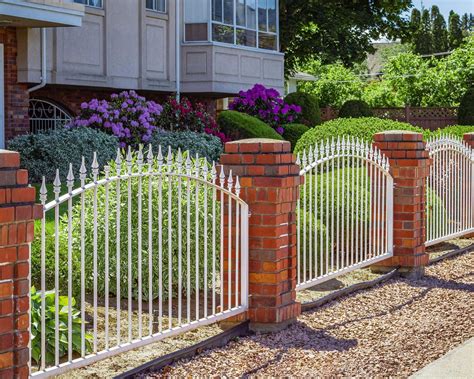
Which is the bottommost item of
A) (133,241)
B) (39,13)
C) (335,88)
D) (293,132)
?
(133,241)

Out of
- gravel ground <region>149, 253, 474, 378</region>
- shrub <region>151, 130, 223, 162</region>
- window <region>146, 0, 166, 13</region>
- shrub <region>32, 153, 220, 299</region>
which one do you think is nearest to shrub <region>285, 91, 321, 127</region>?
window <region>146, 0, 166, 13</region>

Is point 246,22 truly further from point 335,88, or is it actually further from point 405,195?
point 335,88

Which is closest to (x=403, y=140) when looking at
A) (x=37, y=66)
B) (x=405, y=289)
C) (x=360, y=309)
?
(x=405, y=289)

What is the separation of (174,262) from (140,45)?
517 inches

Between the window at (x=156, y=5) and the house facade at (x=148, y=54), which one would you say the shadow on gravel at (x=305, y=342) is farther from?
the window at (x=156, y=5)

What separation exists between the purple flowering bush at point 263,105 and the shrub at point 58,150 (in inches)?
236

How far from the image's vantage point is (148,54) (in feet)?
68.1

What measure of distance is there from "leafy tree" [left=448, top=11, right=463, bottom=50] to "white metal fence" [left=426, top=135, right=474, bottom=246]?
52.1 metres

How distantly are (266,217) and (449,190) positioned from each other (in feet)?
18.2

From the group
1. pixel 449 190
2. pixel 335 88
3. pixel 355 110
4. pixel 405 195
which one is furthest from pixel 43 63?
pixel 335 88

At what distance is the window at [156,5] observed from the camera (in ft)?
69.3

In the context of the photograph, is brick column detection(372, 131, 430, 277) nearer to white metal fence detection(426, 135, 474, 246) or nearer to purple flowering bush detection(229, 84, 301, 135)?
white metal fence detection(426, 135, 474, 246)

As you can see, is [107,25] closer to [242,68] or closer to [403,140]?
[242,68]

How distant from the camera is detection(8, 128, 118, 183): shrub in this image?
52.6 ft
